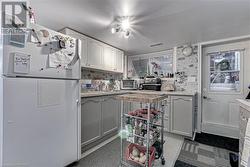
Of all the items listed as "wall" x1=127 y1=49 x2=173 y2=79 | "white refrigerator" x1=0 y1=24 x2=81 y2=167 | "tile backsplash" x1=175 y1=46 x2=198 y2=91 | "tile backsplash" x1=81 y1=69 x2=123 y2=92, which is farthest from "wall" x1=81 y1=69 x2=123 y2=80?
"tile backsplash" x1=175 y1=46 x2=198 y2=91

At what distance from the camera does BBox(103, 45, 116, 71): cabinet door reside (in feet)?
10.9

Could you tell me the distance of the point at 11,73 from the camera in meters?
1.26

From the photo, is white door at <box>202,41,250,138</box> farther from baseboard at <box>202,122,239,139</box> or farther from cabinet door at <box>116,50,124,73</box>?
cabinet door at <box>116,50,124,73</box>

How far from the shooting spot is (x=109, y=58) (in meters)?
3.49

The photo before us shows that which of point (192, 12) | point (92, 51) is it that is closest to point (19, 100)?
point (92, 51)

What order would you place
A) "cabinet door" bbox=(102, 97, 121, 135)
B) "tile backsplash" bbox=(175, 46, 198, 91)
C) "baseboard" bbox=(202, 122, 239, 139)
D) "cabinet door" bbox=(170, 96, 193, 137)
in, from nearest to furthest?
"cabinet door" bbox=(102, 97, 121, 135)
"cabinet door" bbox=(170, 96, 193, 137)
"baseboard" bbox=(202, 122, 239, 139)
"tile backsplash" bbox=(175, 46, 198, 91)

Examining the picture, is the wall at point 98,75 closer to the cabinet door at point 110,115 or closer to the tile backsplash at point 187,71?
the cabinet door at point 110,115

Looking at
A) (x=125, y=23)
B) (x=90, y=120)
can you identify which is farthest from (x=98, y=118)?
(x=125, y=23)

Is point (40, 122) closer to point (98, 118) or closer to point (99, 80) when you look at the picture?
point (98, 118)

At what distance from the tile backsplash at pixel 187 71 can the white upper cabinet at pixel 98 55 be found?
1611 mm

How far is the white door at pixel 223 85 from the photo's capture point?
2.88 meters

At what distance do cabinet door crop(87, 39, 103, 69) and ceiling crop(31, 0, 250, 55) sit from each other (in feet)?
0.84

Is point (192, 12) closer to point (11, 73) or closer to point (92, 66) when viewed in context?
point (92, 66)

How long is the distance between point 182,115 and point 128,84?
1.69 meters
